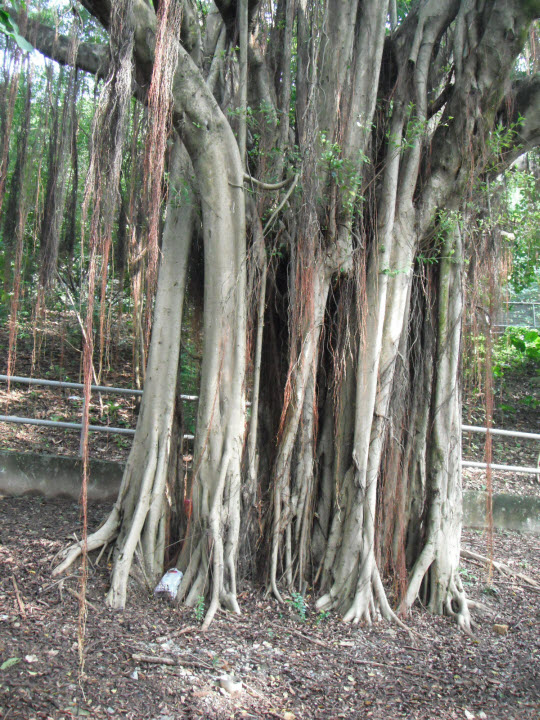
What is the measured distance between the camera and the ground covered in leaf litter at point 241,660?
2.68 meters

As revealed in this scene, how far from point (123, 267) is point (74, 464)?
1.80 meters

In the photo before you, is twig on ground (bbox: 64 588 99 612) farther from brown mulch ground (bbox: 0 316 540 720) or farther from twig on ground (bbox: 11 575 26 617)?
twig on ground (bbox: 11 575 26 617)

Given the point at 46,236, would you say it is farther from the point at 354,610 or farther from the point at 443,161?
the point at 354,610

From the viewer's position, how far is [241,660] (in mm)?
3139

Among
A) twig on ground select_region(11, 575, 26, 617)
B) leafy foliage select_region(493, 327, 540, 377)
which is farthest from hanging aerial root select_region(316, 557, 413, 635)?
leafy foliage select_region(493, 327, 540, 377)

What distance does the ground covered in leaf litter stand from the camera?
2682 mm

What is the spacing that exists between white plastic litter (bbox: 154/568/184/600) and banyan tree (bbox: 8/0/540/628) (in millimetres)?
83

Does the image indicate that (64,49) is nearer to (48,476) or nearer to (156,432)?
(156,432)

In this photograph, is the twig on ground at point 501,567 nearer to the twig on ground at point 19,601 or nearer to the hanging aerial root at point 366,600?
the hanging aerial root at point 366,600

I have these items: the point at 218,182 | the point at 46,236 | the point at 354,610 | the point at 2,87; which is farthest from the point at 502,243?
the point at 2,87

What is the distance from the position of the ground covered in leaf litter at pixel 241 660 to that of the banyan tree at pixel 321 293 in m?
0.20

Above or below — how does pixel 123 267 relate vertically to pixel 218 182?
below

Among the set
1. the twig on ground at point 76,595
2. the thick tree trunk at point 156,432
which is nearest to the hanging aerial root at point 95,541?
the thick tree trunk at point 156,432

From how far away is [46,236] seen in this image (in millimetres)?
3832
